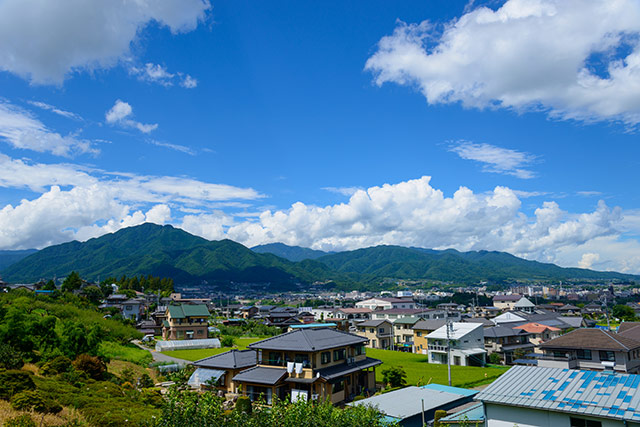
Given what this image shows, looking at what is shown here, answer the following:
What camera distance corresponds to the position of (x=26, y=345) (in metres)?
24.3

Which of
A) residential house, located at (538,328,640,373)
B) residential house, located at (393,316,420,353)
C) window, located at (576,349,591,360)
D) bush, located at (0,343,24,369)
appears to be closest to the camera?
bush, located at (0,343,24,369)

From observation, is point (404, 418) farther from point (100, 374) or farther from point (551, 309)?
point (551, 309)

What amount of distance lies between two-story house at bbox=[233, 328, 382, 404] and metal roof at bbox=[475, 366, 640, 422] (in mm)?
11363

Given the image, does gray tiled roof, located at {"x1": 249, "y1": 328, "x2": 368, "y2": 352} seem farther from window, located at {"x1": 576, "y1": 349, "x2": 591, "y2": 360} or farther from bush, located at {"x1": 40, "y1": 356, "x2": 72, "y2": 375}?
window, located at {"x1": 576, "y1": 349, "x2": 591, "y2": 360}

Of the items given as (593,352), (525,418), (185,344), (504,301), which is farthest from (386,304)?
(525,418)

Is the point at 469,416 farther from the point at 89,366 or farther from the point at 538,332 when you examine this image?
the point at 538,332

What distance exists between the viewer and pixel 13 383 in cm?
1516

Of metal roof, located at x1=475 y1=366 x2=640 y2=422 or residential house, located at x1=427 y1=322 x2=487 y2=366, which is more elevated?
metal roof, located at x1=475 y1=366 x2=640 y2=422

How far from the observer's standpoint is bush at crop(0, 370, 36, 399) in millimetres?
14734

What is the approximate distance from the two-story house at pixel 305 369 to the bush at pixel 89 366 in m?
8.54

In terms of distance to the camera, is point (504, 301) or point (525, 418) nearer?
point (525, 418)

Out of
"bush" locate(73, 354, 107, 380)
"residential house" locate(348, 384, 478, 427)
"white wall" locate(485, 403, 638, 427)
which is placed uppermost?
"white wall" locate(485, 403, 638, 427)

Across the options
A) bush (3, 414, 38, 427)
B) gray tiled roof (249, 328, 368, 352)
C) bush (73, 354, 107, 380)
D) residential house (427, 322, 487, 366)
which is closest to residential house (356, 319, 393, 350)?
residential house (427, 322, 487, 366)

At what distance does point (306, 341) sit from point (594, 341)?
22.6m
